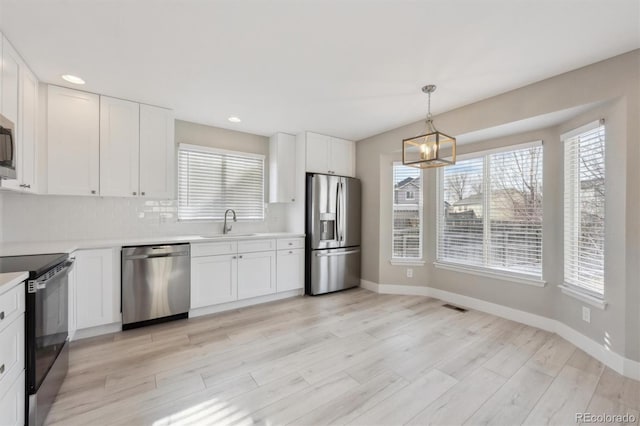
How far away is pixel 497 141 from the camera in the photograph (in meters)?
3.45

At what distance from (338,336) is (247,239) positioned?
171 cm

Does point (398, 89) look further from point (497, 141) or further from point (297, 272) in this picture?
point (297, 272)

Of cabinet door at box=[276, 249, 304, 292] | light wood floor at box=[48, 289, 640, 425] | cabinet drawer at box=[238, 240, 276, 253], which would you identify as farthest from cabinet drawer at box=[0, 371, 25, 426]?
cabinet door at box=[276, 249, 304, 292]

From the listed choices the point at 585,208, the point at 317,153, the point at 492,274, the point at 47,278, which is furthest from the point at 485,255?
the point at 47,278

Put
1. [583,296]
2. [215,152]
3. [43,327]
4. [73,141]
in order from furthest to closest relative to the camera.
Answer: [215,152]
[73,141]
[583,296]
[43,327]

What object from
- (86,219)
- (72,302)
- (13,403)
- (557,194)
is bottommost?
(13,403)

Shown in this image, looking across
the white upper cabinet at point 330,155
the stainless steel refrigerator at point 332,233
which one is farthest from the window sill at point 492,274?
the white upper cabinet at point 330,155

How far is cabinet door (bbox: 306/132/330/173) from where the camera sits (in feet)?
14.3

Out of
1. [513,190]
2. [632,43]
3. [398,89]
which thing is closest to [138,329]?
[398,89]

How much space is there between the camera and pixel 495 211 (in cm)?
349

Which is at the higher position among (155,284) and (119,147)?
(119,147)

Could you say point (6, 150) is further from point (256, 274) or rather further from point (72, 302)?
point (256, 274)

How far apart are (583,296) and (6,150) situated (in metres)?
4.79

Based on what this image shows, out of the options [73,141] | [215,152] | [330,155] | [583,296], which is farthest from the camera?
[330,155]
